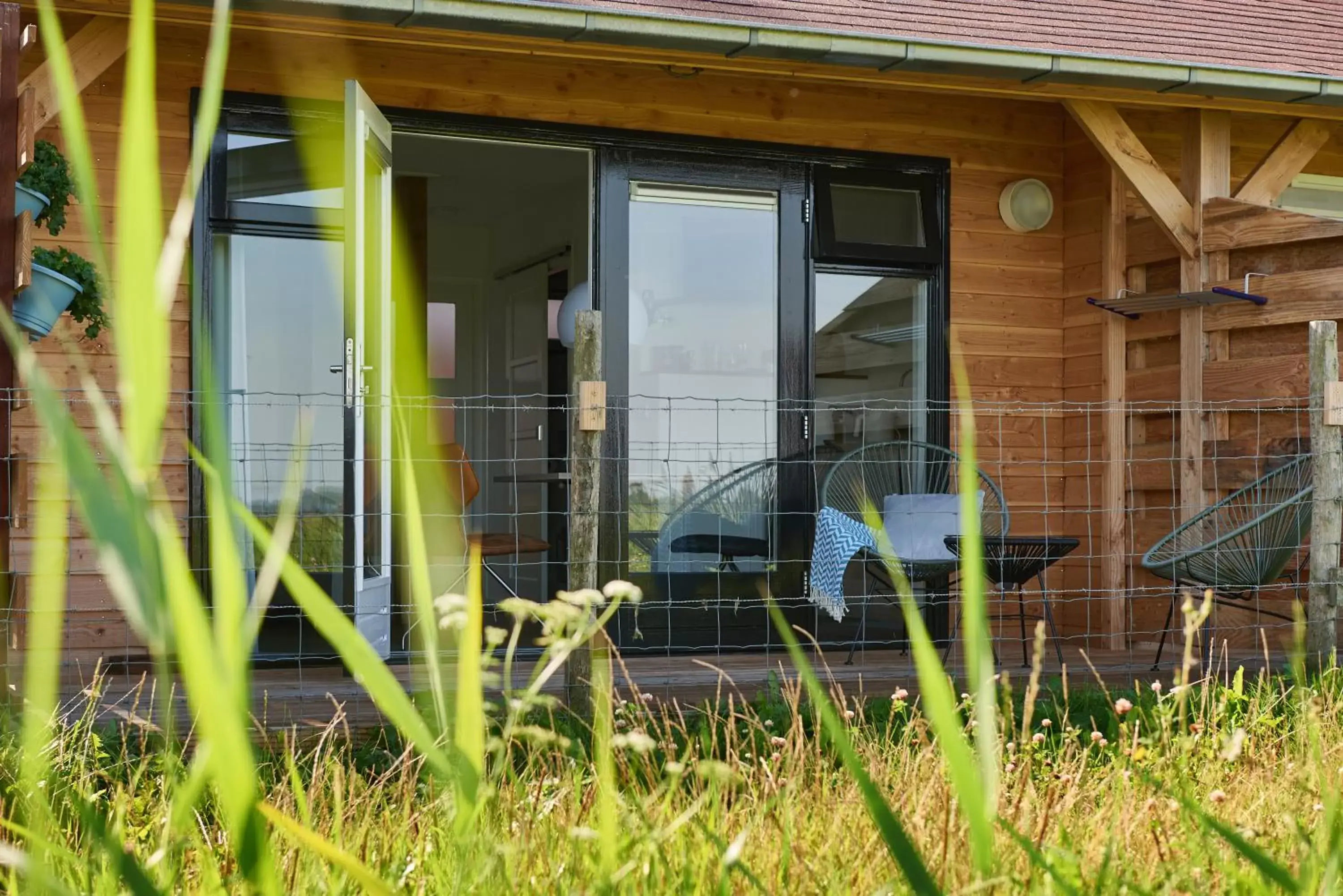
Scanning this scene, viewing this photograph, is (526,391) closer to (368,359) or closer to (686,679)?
(368,359)

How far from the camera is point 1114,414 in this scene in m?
6.26

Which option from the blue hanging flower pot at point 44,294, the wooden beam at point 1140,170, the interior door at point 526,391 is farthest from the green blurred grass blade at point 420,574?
the interior door at point 526,391

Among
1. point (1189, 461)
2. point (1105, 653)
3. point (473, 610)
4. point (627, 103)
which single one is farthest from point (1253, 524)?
point (473, 610)

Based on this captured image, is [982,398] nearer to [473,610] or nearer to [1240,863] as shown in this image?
[1240,863]

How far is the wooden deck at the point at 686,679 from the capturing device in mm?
3818

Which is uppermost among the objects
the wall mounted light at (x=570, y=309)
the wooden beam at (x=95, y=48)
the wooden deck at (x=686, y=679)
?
the wooden beam at (x=95, y=48)

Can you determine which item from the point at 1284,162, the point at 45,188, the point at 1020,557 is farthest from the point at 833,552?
the point at 45,188

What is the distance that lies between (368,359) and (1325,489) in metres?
3.04

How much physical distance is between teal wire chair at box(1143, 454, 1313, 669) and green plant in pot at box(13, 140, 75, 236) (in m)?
3.56

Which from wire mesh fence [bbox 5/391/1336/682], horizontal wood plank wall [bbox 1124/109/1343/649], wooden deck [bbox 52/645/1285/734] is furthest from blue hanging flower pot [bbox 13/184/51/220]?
horizontal wood plank wall [bbox 1124/109/1343/649]

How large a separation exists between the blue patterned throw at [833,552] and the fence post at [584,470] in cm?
152

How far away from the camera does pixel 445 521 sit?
653cm

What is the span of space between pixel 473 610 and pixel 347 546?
429 cm

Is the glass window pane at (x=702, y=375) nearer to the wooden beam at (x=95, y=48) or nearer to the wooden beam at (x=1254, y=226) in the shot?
the wooden beam at (x=1254, y=226)
